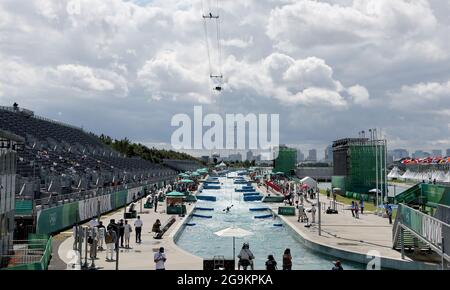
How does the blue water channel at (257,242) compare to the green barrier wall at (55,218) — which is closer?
the blue water channel at (257,242)

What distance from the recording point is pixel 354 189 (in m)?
66.6

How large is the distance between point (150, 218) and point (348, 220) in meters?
15.7

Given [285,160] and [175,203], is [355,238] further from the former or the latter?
[285,160]

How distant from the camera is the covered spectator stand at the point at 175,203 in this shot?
41.4 meters

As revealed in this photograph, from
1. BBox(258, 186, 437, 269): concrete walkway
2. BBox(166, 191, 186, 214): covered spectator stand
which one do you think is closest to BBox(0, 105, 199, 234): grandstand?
BBox(166, 191, 186, 214): covered spectator stand

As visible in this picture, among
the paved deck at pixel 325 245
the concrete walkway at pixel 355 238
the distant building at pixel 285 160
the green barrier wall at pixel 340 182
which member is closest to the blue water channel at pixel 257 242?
the concrete walkway at pixel 355 238

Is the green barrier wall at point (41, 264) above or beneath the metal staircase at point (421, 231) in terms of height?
beneath

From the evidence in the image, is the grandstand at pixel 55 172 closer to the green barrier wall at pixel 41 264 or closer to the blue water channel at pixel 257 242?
the green barrier wall at pixel 41 264

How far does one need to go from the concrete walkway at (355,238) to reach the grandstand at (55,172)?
600 inches

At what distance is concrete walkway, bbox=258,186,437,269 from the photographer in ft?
67.3

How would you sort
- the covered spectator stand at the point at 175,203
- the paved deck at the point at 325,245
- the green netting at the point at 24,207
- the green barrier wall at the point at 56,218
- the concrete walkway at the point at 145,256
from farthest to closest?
the covered spectator stand at the point at 175,203 → the green barrier wall at the point at 56,218 → the green netting at the point at 24,207 → the paved deck at the point at 325,245 → the concrete walkway at the point at 145,256

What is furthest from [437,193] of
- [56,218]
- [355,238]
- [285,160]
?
[285,160]

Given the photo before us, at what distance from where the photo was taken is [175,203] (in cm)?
4553
